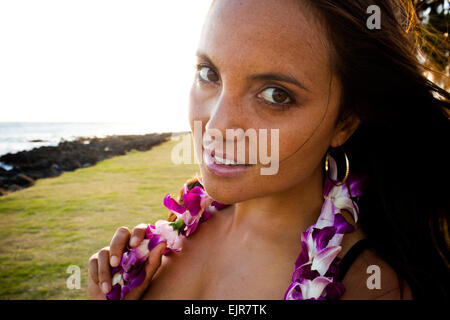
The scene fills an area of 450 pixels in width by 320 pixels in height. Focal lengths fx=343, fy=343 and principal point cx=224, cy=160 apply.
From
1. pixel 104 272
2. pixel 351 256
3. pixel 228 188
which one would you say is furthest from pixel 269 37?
pixel 104 272

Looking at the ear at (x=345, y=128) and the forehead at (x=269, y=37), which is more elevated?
the forehead at (x=269, y=37)

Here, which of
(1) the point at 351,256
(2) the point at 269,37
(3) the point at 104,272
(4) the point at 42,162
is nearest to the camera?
(2) the point at 269,37

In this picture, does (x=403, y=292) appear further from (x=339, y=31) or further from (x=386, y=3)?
(x=386, y=3)

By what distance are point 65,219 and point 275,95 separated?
5701mm

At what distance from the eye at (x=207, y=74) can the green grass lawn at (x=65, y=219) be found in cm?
326

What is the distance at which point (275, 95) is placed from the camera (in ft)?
4.23

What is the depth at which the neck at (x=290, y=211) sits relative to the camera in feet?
5.41

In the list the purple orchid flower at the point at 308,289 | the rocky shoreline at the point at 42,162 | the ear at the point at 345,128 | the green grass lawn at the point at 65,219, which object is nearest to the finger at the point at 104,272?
the purple orchid flower at the point at 308,289

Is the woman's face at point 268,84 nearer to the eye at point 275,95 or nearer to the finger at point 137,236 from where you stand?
the eye at point 275,95

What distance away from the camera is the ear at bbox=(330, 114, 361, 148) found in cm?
150

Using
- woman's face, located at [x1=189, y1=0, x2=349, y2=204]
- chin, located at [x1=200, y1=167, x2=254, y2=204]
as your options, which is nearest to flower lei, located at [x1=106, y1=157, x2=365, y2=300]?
woman's face, located at [x1=189, y1=0, x2=349, y2=204]

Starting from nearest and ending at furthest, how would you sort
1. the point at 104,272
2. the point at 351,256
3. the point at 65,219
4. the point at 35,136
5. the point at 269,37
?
1. the point at 269,37
2. the point at 351,256
3. the point at 104,272
4. the point at 65,219
5. the point at 35,136

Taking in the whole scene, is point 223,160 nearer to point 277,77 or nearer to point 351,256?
point 277,77

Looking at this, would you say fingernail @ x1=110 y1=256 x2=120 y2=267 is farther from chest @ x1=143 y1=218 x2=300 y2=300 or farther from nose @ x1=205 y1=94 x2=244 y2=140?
nose @ x1=205 y1=94 x2=244 y2=140
